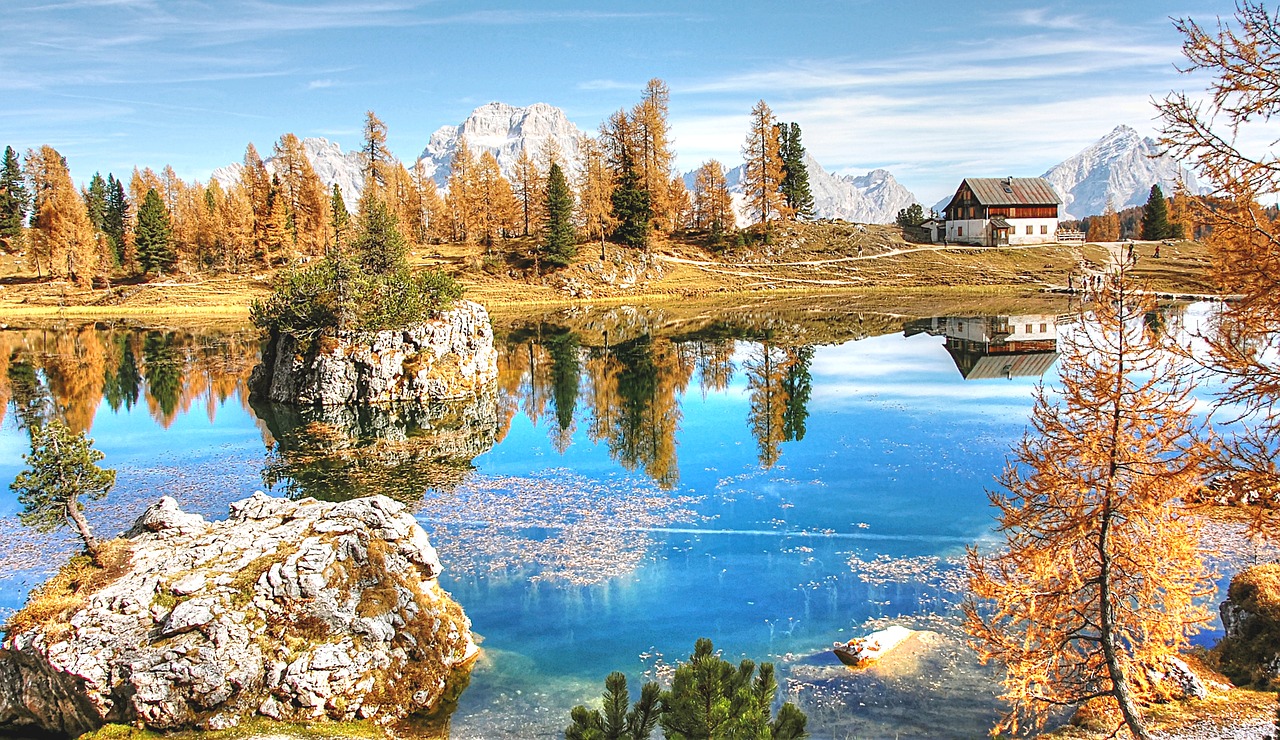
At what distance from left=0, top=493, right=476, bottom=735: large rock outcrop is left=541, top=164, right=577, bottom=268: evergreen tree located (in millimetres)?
88520

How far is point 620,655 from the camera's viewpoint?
20109mm

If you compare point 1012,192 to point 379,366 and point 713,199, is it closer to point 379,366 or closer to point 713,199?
point 713,199

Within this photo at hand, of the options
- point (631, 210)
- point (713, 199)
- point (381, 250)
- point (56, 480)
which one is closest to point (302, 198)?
point (631, 210)

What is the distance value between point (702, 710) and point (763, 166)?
119 m

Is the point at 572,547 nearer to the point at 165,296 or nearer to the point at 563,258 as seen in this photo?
the point at 563,258

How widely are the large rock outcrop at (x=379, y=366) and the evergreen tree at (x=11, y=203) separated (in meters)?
108

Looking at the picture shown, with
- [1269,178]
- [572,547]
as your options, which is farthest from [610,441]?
[1269,178]

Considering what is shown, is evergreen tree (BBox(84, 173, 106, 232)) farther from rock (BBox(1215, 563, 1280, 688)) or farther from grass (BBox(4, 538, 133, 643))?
rock (BBox(1215, 563, 1280, 688))

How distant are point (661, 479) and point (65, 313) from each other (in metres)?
101

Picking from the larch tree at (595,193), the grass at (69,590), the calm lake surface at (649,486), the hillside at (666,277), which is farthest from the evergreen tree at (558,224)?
the grass at (69,590)

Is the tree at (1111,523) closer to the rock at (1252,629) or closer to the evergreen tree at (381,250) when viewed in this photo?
the rock at (1252,629)

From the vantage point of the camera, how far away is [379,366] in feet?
165

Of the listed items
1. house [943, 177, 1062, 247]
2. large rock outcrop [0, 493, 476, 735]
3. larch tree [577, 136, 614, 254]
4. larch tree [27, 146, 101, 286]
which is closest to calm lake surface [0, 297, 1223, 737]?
large rock outcrop [0, 493, 476, 735]

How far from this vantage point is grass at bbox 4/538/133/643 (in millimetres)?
17562
